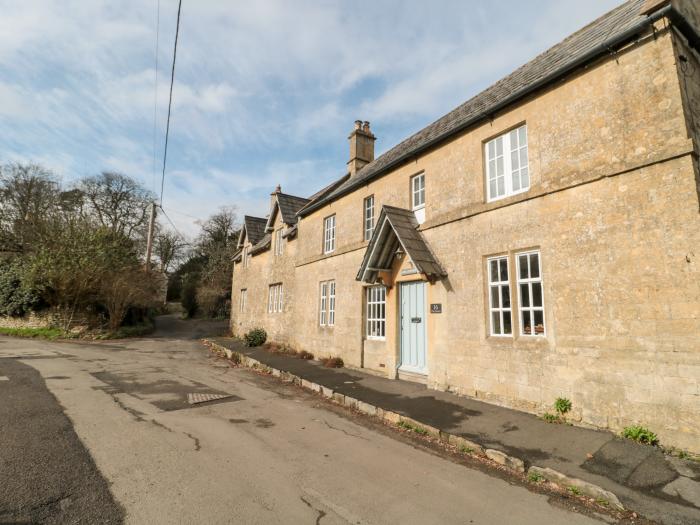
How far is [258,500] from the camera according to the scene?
396 cm

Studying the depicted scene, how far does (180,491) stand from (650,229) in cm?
759

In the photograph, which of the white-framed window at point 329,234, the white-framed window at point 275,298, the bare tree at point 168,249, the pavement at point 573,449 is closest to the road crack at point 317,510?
the pavement at point 573,449

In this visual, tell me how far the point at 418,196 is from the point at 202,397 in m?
7.85

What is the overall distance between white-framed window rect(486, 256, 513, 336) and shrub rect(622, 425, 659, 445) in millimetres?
2525

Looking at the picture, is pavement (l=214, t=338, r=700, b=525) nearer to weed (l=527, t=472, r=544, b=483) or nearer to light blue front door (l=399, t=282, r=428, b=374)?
weed (l=527, t=472, r=544, b=483)

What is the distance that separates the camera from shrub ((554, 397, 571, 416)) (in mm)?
6648

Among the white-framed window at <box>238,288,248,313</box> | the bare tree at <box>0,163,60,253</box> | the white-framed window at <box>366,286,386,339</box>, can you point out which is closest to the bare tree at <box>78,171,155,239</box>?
the bare tree at <box>0,163,60,253</box>

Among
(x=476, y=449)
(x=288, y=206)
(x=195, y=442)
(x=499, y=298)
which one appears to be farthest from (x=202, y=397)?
(x=288, y=206)

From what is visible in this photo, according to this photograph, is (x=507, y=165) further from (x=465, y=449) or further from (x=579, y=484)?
(x=579, y=484)

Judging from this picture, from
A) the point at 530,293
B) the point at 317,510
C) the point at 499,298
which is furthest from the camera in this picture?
the point at 499,298

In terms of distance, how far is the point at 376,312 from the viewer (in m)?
12.2

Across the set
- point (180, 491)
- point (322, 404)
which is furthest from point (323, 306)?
point (180, 491)

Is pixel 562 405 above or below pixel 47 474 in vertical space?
above

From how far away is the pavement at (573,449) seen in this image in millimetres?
4250
